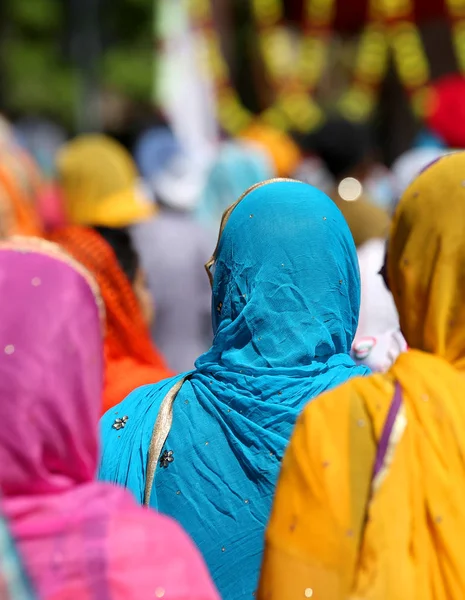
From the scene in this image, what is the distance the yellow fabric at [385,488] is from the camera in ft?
4.64

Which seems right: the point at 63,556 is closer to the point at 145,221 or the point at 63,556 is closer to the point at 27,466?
the point at 27,466

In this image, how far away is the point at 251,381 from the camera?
6.23ft

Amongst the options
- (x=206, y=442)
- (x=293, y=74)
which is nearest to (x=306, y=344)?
(x=206, y=442)

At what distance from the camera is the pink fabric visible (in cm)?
131

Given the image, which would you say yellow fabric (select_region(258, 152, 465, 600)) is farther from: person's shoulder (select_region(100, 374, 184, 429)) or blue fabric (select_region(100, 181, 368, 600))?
person's shoulder (select_region(100, 374, 184, 429))

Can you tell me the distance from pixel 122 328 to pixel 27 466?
1414 millimetres

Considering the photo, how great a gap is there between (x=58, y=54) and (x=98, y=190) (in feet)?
42.7

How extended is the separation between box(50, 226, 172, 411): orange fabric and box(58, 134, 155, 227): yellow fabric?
2.21 meters

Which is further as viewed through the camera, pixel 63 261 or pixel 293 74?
pixel 293 74

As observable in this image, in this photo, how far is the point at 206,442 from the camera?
1.91m

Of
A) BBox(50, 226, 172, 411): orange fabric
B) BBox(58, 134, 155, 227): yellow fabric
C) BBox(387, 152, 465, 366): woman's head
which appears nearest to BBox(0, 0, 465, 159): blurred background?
BBox(58, 134, 155, 227): yellow fabric

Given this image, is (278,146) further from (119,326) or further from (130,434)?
(130,434)

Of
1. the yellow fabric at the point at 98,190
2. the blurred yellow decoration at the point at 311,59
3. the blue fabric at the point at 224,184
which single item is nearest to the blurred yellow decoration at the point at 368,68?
the blurred yellow decoration at the point at 311,59

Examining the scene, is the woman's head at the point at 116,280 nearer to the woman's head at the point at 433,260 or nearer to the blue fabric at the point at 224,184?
the woman's head at the point at 433,260
